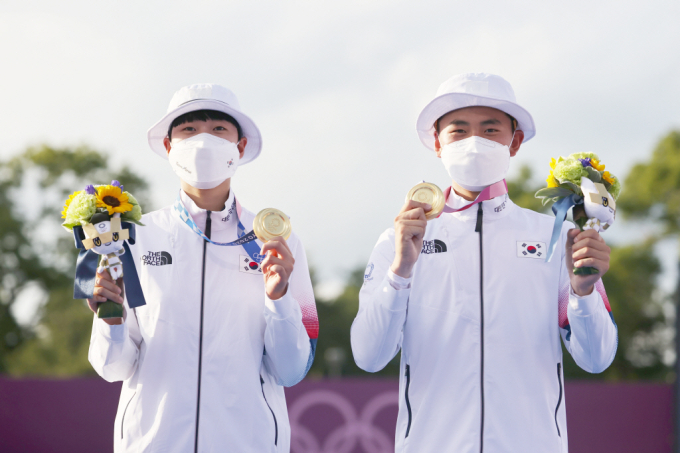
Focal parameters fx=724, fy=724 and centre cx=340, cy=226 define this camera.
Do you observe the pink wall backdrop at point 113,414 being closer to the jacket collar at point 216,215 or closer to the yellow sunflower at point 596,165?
the jacket collar at point 216,215

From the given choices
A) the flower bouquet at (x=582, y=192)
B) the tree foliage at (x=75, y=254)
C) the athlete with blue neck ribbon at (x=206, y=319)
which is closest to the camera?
the flower bouquet at (x=582, y=192)

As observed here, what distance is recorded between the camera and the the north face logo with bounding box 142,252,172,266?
14.2 feet

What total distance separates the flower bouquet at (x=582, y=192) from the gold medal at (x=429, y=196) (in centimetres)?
60

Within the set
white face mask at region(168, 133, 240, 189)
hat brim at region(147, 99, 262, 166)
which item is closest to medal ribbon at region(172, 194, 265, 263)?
white face mask at region(168, 133, 240, 189)

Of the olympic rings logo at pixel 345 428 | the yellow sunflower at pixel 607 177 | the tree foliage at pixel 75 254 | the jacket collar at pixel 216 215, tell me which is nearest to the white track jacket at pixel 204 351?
the jacket collar at pixel 216 215

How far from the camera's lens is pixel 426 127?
4629mm

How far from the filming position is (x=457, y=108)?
4410 mm

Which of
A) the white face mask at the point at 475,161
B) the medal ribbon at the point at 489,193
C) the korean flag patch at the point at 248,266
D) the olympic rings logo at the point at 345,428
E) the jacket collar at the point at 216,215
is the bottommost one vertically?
the olympic rings logo at the point at 345,428

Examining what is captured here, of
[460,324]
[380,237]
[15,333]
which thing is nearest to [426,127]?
[380,237]

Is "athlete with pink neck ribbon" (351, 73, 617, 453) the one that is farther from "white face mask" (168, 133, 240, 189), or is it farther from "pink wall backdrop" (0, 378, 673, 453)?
"pink wall backdrop" (0, 378, 673, 453)

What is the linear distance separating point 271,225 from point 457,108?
4.44 feet

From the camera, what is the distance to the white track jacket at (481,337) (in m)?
3.88

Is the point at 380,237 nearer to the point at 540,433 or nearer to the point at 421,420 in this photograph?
Answer: the point at 421,420

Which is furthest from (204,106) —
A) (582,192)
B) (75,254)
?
(75,254)
